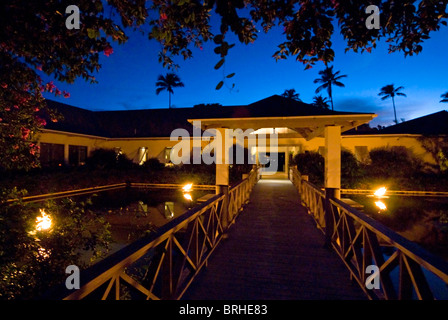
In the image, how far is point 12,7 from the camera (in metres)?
2.93

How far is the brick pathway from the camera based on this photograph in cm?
351

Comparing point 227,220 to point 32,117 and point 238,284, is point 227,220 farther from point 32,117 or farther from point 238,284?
point 32,117

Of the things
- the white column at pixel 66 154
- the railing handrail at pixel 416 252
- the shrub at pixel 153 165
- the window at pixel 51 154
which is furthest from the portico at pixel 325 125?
the white column at pixel 66 154

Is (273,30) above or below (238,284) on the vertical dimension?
above

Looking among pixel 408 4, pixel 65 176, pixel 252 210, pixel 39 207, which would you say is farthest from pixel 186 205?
pixel 408 4

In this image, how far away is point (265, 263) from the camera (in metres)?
4.46

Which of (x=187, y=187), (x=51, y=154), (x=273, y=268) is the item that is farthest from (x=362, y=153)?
(x=51, y=154)

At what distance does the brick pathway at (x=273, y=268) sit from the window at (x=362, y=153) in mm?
13902

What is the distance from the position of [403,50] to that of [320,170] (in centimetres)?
1210

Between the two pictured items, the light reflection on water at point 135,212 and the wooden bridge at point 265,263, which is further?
the light reflection on water at point 135,212

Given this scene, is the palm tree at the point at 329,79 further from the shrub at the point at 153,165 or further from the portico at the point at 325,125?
the portico at the point at 325,125

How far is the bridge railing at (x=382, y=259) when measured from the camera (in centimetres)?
201

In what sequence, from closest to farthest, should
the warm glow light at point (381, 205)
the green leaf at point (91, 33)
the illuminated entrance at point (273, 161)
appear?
the green leaf at point (91, 33)
the warm glow light at point (381, 205)
the illuminated entrance at point (273, 161)

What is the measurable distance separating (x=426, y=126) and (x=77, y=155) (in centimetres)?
2738
